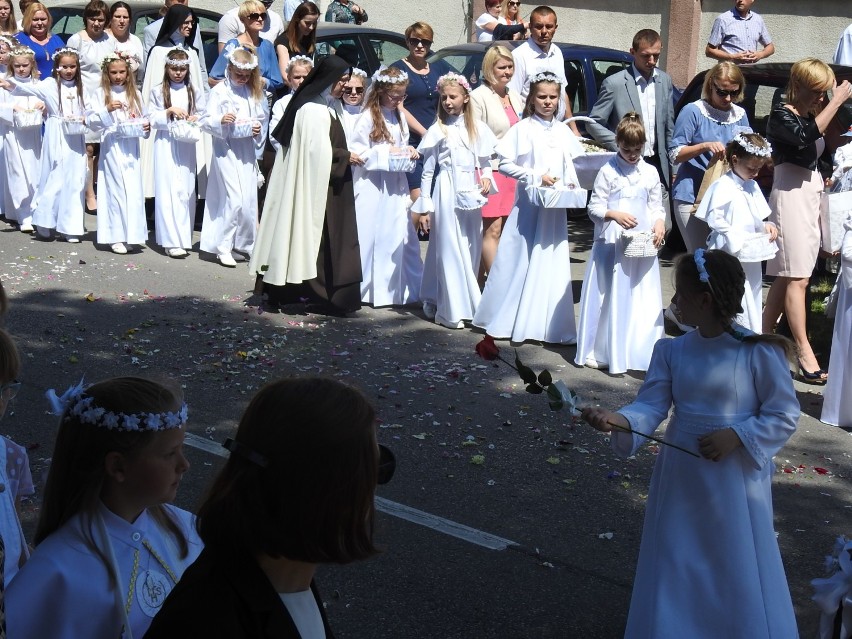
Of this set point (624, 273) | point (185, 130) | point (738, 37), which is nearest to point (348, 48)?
point (185, 130)

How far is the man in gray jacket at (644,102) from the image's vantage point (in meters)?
10.5

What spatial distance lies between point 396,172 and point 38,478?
4876 millimetres

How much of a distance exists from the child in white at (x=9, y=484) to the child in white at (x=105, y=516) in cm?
21

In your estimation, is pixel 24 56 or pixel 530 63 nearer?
pixel 530 63

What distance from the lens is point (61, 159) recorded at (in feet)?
38.8

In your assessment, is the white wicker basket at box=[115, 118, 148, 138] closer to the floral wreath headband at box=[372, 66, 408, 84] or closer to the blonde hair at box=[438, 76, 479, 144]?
the floral wreath headband at box=[372, 66, 408, 84]

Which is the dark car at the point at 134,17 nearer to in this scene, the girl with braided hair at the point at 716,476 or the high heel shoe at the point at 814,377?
the high heel shoe at the point at 814,377

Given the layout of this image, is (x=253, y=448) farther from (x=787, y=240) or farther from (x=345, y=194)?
(x=345, y=194)

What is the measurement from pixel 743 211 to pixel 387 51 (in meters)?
7.57

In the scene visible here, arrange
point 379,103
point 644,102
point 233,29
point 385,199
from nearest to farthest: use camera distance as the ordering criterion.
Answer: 1. point 379,103
2. point 385,199
3. point 644,102
4. point 233,29

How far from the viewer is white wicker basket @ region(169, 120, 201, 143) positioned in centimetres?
1117

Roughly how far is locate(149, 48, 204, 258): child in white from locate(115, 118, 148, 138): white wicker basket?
0.19 metres

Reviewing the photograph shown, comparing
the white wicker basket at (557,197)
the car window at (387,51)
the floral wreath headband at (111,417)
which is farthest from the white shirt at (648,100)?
the floral wreath headband at (111,417)

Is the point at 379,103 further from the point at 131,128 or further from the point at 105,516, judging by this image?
the point at 105,516
